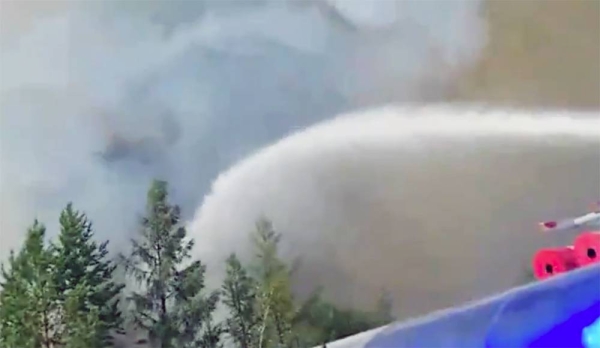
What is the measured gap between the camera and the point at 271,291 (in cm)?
122

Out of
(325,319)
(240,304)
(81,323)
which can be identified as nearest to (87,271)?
(81,323)

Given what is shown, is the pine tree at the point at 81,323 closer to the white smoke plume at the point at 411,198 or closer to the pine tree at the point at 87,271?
the pine tree at the point at 87,271

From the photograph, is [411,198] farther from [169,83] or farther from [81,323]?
[81,323]

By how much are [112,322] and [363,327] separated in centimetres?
35

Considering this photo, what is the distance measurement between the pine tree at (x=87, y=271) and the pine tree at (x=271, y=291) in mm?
209

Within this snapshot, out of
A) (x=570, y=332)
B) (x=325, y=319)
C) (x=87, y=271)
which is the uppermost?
(x=87, y=271)

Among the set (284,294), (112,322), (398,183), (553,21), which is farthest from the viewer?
(553,21)

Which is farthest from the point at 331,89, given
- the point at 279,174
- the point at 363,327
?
the point at 363,327

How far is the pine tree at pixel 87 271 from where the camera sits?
1104mm

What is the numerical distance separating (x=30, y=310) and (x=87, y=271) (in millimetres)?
92

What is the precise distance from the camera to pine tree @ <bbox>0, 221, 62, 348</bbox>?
1.07m

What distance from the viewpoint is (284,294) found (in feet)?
4.01

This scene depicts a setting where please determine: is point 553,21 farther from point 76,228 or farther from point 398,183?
point 76,228

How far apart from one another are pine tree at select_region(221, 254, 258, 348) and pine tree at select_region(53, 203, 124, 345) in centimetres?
16
